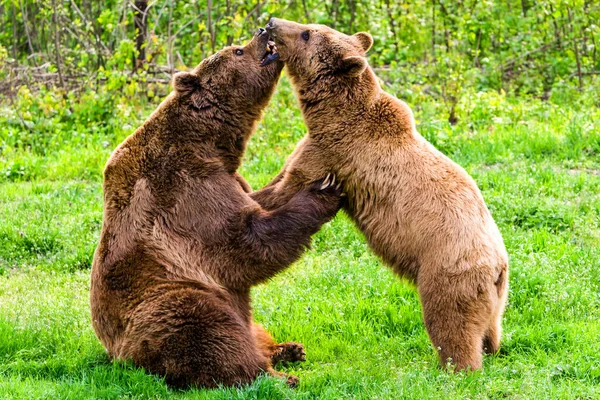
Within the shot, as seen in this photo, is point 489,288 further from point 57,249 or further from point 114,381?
point 57,249

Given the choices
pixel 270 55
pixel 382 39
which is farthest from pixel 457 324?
pixel 382 39

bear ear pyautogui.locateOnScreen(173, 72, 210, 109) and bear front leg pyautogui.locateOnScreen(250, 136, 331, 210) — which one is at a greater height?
bear ear pyautogui.locateOnScreen(173, 72, 210, 109)

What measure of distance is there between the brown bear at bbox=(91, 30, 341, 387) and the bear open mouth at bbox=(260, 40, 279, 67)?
50cm

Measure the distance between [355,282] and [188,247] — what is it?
2.11 meters

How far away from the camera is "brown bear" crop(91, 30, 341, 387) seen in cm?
549

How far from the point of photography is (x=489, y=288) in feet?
18.0

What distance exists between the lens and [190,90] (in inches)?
239

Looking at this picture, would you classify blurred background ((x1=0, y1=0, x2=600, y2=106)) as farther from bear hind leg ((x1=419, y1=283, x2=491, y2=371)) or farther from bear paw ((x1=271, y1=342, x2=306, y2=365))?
bear hind leg ((x1=419, y1=283, x2=491, y2=371))

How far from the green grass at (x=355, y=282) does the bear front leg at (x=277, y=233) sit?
742mm

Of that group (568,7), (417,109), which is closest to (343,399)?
(417,109)

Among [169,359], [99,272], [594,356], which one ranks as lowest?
[594,356]

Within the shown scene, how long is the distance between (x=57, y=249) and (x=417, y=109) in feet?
18.2

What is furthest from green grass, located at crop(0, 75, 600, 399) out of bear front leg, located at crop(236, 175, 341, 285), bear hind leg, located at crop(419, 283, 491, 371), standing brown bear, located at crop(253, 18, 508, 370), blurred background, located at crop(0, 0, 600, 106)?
blurred background, located at crop(0, 0, 600, 106)

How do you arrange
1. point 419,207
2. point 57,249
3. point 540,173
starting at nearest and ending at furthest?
point 419,207 < point 57,249 < point 540,173
